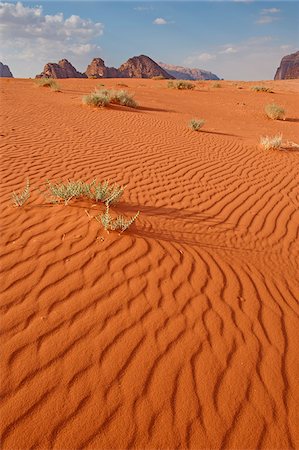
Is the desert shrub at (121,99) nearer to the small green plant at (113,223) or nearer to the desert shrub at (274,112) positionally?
the desert shrub at (274,112)

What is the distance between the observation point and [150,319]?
2867 mm

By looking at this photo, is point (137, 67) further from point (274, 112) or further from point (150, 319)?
point (150, 319)

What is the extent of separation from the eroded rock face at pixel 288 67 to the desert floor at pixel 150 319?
295 ft

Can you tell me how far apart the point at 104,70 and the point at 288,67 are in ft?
182

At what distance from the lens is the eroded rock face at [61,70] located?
51891mm

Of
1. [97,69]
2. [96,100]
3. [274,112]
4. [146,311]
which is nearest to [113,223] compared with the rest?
[146,311]

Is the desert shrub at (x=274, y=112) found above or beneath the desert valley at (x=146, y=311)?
above

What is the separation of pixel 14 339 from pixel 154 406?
43.6 inches

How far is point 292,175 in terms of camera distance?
7.29 metres

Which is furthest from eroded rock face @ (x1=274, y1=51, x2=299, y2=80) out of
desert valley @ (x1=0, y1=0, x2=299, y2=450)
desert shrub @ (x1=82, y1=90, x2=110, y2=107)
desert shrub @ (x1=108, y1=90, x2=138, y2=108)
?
desert valley @ (x1=0, y1=0, x2=299, y2=450)

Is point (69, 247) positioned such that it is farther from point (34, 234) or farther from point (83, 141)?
point (83, 141)

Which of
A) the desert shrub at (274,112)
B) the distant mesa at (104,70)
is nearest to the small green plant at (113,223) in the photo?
the desert shrub at (274,112)

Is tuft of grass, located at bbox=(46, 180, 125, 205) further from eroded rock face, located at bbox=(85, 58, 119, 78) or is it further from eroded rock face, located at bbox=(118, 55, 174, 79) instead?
eroded rock face, located at bbox=(118, 55, 174, 79)

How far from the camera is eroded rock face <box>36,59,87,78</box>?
51.9 metres
